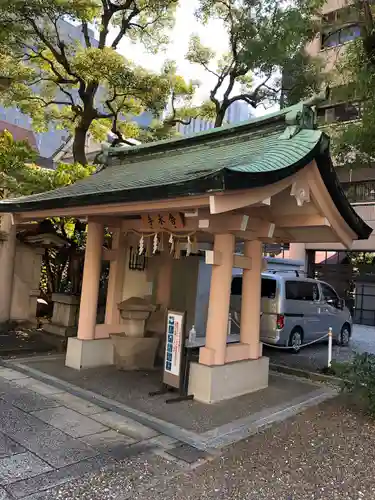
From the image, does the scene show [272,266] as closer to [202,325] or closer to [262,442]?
[202,325]

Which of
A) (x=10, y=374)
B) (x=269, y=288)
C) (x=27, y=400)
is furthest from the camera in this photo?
(x=269, y=288)

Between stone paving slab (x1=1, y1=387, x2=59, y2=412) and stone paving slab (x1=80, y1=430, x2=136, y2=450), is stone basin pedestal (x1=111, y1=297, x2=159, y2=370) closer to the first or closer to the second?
stone paving slab (x1=1, y1=387, x2=59, y2=412)

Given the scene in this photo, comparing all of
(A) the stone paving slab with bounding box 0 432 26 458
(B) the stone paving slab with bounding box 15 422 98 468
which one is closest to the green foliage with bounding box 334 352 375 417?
(B) the stone paving slab with bounding box 15 422 98 468

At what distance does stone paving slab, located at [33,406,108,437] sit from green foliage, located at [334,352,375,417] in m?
3.68

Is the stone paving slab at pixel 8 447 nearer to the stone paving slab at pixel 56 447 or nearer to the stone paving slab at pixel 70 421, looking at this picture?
the stone paving slab at pixel 56 447

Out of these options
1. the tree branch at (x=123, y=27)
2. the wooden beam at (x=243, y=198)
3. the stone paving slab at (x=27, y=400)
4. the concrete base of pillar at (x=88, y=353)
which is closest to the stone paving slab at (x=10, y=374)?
the stone paving slab at (x=27, y=400)

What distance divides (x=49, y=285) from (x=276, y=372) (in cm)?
761

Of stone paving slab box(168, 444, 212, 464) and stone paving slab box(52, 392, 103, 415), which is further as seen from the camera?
stone paving slab box(52, 392, 103, 415)

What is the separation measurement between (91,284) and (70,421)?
3087 millimetres

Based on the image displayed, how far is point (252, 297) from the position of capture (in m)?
7.20

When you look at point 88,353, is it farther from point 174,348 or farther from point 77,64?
point 77,64

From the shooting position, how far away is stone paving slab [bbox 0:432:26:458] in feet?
14.2

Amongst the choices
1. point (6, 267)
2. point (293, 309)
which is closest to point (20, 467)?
point (6, 267)

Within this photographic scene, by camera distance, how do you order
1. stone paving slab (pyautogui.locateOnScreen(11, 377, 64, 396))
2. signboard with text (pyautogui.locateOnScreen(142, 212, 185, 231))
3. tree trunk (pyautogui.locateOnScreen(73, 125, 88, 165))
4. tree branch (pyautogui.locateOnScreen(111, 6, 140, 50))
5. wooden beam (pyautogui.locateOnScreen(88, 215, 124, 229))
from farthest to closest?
tree branch (pyautogui.locateOnScreen(111, 6, 140, 50)), tree trunk (pyautogui.locateOnScreen(73, 125, 88, 165)), wooden beam (pyautogui.locateOnScreen(88, 215, 124, 229)), signboard with text (pyautogui.locateOnScreen(142, 212, 185, 231)), stone paving slab (pyautogui.locateOnScreen(11, 377, 64, 396))
